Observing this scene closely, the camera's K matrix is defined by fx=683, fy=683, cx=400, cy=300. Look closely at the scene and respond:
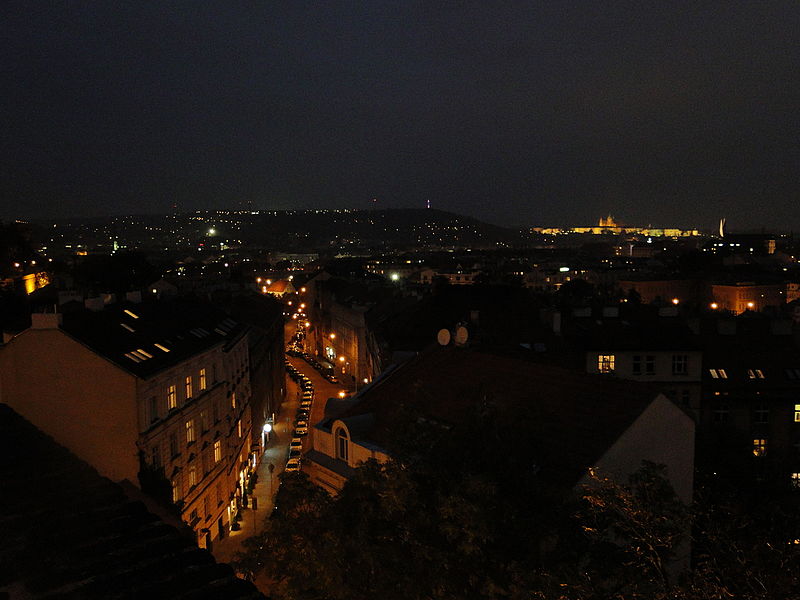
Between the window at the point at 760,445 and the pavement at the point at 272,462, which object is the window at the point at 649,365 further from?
the pavement at the point at 272,462

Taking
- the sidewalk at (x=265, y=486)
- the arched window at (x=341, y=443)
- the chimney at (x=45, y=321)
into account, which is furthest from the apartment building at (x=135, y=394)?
the arched window at (x=341, y=443)

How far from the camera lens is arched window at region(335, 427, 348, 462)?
1964 centimetres

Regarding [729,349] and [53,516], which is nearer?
[53,516]

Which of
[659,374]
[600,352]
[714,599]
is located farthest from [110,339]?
[659,374]

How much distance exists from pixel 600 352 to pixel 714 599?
26.1 meters

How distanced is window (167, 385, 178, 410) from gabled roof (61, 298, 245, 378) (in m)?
0.98

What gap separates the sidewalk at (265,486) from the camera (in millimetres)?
30109

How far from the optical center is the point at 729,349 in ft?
117

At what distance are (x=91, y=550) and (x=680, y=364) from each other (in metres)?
31.6

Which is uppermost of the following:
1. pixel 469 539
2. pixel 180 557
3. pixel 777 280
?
pixel 180 557

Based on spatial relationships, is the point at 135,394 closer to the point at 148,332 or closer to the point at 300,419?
the point at 148,332

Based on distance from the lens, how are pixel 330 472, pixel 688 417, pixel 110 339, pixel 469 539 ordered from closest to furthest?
pixel 469 539, pixel 688 417, pixel 330 472, pixel 110 339

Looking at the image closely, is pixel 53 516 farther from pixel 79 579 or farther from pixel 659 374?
pixel 659 374

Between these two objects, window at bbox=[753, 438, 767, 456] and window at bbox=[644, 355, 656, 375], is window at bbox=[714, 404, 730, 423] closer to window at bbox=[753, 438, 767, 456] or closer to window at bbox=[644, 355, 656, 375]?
window at bbox=[753, 438, 767, 456]
